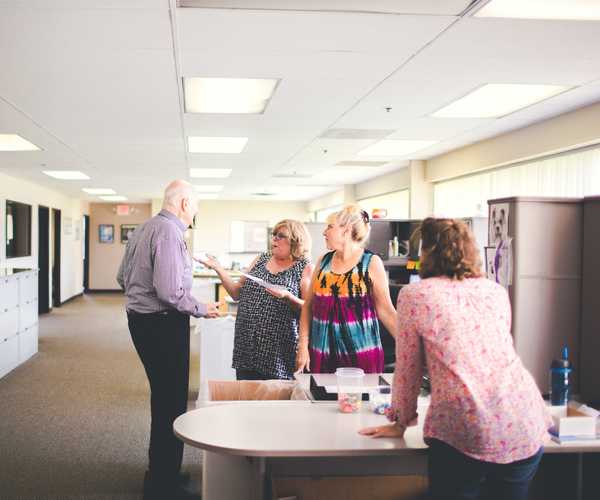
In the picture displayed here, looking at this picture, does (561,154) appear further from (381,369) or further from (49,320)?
(49,320)

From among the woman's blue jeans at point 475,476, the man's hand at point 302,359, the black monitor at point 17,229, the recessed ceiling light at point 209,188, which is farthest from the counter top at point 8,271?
the woman's blue jeans at point 475,476

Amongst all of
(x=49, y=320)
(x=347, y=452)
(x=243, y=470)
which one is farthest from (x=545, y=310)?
(x=49, y=320)

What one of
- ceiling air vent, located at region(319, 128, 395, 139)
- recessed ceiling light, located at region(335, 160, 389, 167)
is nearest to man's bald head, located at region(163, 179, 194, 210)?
ceiling air vent, located at region(319, 128, 395, 139)

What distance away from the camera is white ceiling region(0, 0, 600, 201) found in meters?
2.98

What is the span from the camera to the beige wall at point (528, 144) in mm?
5096

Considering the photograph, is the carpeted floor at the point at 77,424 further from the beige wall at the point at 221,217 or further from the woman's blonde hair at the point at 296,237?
the beige wall at the point at 221,217

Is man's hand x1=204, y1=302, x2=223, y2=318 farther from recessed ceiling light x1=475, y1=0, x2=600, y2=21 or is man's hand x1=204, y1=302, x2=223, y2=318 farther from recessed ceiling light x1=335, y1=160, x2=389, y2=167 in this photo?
recessed ceiling light x1=335, y1=160, x2=389, y2=167

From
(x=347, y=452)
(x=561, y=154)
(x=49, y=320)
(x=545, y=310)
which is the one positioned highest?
(x=561, y=154)

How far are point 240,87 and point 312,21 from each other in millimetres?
1580

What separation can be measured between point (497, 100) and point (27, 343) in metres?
5.55

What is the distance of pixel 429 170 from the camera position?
8391 mm

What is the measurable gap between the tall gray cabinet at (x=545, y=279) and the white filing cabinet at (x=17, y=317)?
210 inches

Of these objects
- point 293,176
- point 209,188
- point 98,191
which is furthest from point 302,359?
point 98,191

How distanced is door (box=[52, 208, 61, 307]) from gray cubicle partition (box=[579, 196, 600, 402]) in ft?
39.0
